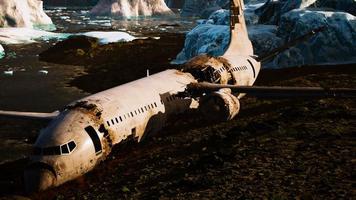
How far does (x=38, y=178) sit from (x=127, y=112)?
7.26 m

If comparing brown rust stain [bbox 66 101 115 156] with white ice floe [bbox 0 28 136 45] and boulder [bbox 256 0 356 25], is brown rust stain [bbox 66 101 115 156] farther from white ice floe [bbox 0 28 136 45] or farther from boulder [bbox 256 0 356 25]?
white ice floe [bbox 0 28 136 45]

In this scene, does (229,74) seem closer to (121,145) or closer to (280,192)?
(121,145)

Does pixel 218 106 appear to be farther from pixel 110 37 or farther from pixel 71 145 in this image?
pixel 110 37

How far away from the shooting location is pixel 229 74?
126 feet

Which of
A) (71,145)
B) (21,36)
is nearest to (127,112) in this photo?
(71,145)

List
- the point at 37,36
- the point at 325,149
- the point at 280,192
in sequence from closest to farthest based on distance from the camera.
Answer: the point at 280,192 < the point at 325,149 < the point at 37,36

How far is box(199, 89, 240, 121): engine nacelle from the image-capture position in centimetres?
3100

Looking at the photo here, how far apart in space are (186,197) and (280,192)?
4.46 m

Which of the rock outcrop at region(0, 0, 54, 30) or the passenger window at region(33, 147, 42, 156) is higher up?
the rock outcrop at region(0, 0, 54, 30)

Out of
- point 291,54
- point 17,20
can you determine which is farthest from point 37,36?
point 291,54

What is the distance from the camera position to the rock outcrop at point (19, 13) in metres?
96.8

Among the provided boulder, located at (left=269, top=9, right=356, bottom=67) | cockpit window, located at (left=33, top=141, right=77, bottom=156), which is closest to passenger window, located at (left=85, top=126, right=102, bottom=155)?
cockpit window, located at (left=33, top=141, right=77, bottom=156)

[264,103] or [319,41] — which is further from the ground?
[319,41]

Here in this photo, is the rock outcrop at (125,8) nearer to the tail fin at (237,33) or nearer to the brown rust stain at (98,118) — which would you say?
the tail fin at (237,33)
